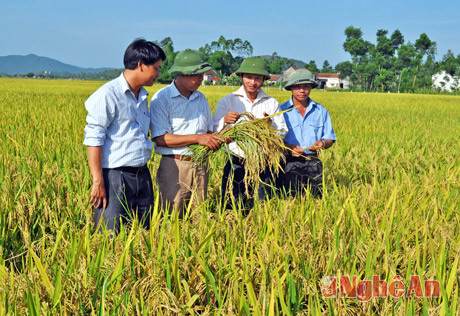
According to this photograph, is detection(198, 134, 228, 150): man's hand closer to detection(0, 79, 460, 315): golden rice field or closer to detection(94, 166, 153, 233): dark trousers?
detection(0, 79, 460, 315): golden rice field

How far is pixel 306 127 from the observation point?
3.15 m

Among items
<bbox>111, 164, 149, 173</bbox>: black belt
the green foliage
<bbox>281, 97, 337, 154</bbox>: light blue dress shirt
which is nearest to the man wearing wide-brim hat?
<bbox>281, 97, 337, 154</bbox>: light blue dress shirt

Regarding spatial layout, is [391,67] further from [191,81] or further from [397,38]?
[191,81]

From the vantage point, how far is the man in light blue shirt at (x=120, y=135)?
2.07m

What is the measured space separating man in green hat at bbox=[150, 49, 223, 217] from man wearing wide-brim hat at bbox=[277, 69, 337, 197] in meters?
0.79

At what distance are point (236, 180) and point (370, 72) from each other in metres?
71.2

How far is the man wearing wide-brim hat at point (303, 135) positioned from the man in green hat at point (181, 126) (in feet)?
2.58

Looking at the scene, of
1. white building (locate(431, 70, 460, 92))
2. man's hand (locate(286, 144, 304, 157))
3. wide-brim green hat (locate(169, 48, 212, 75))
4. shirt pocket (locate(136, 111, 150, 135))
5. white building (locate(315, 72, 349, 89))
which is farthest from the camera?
white building (locate(315, 72, 349, 89))

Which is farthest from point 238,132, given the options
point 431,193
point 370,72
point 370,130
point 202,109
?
point 370,72

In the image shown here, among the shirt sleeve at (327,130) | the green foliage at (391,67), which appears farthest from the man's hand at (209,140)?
the green foliage at (391,67)

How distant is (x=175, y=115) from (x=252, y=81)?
62 cm

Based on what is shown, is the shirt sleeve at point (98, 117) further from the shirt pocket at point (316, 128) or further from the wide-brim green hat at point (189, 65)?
the shirt pocket at point (316, 128)

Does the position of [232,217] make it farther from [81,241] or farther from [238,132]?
[81,241]

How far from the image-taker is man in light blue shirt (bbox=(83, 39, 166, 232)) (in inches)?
81.4
